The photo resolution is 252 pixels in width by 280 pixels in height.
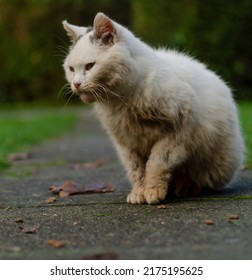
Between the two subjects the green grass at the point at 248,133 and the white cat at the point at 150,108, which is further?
the green grass at the point at 248,133

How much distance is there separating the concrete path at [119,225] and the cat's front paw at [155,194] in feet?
0.34

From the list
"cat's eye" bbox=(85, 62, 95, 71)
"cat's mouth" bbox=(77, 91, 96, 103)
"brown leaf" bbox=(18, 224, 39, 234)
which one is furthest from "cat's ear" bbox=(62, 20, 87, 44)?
"brown leaf" bbox=(18, 224, 39, 234)

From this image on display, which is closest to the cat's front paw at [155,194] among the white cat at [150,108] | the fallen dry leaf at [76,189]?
the white cat at [150,108]

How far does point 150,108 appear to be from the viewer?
12.2 ft

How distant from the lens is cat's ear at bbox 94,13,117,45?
3.75 m

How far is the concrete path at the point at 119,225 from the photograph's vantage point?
254 centimetres

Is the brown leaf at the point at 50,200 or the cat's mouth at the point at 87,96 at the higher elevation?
the cat's mouth at the point at 87,96

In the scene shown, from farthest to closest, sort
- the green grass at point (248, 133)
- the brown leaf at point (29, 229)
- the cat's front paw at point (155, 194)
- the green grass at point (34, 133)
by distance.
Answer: the green grass at point (34, 133)
the green grass at point (248, 133)
the cat's front paw at point (155, 194)
the brown leaf at point (29, 229)

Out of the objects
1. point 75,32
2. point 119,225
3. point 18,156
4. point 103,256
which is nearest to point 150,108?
point 75,32

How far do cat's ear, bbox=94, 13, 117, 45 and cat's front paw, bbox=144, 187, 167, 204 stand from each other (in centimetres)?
98

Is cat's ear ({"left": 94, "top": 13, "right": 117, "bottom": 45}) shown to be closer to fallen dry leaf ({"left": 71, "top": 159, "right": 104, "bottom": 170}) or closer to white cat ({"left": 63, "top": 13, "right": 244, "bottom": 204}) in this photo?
white cat ({"left": 63, "top": 13, "right": 244, "bottom": 204})

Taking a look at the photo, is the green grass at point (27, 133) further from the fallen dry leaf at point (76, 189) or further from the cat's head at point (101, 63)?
the cat's head at point (101, 63)

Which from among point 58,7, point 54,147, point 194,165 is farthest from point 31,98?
point 194,165

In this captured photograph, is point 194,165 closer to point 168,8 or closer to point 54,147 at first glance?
point 54,147
